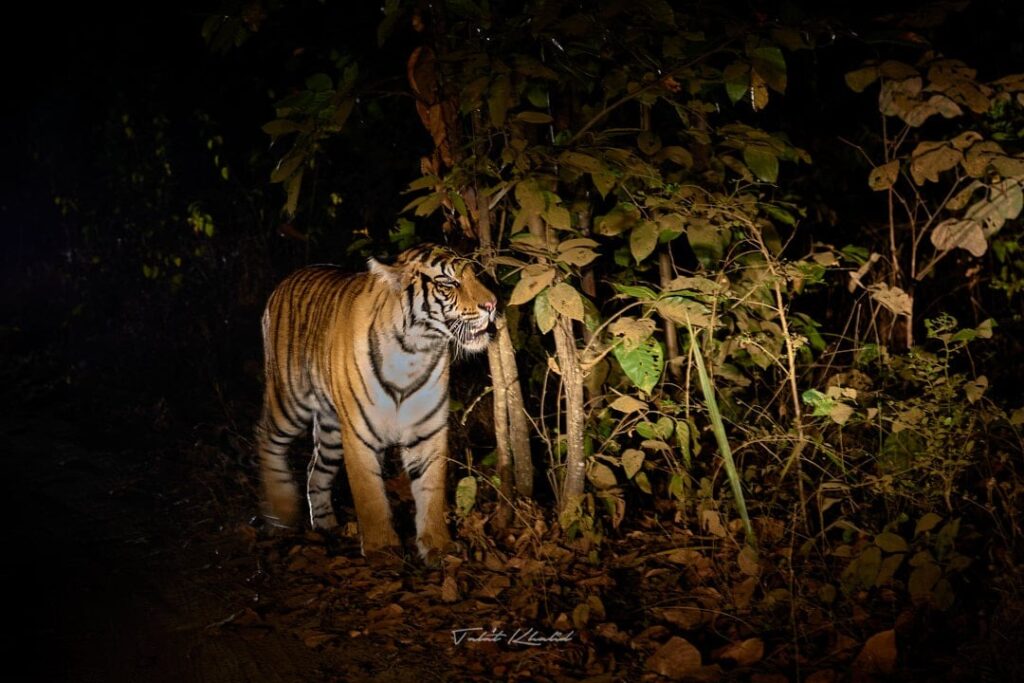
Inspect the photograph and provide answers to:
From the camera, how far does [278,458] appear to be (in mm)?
5137

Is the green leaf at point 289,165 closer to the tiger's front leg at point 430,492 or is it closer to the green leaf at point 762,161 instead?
the tiger's front leg at point 430,492

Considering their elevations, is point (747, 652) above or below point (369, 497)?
below

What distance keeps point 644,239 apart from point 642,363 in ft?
1.54

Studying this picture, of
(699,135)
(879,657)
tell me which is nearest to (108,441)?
(699,135)

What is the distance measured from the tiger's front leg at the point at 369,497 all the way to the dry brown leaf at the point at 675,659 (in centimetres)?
149

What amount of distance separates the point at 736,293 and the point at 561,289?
1.40 metres

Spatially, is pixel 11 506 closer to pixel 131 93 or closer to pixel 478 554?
pixel 478 554

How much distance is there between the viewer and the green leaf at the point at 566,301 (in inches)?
128

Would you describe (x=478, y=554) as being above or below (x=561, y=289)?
below

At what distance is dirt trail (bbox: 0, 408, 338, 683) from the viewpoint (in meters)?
3.37

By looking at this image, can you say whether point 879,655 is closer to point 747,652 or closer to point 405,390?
point 747,652

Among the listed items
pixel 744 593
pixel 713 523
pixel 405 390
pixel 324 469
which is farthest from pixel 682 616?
pixel 324 469

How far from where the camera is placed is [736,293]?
14.5 feet

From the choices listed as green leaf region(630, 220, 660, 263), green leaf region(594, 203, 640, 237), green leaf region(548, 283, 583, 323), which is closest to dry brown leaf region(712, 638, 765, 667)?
green leaf region(548, 283, 583, 323)
